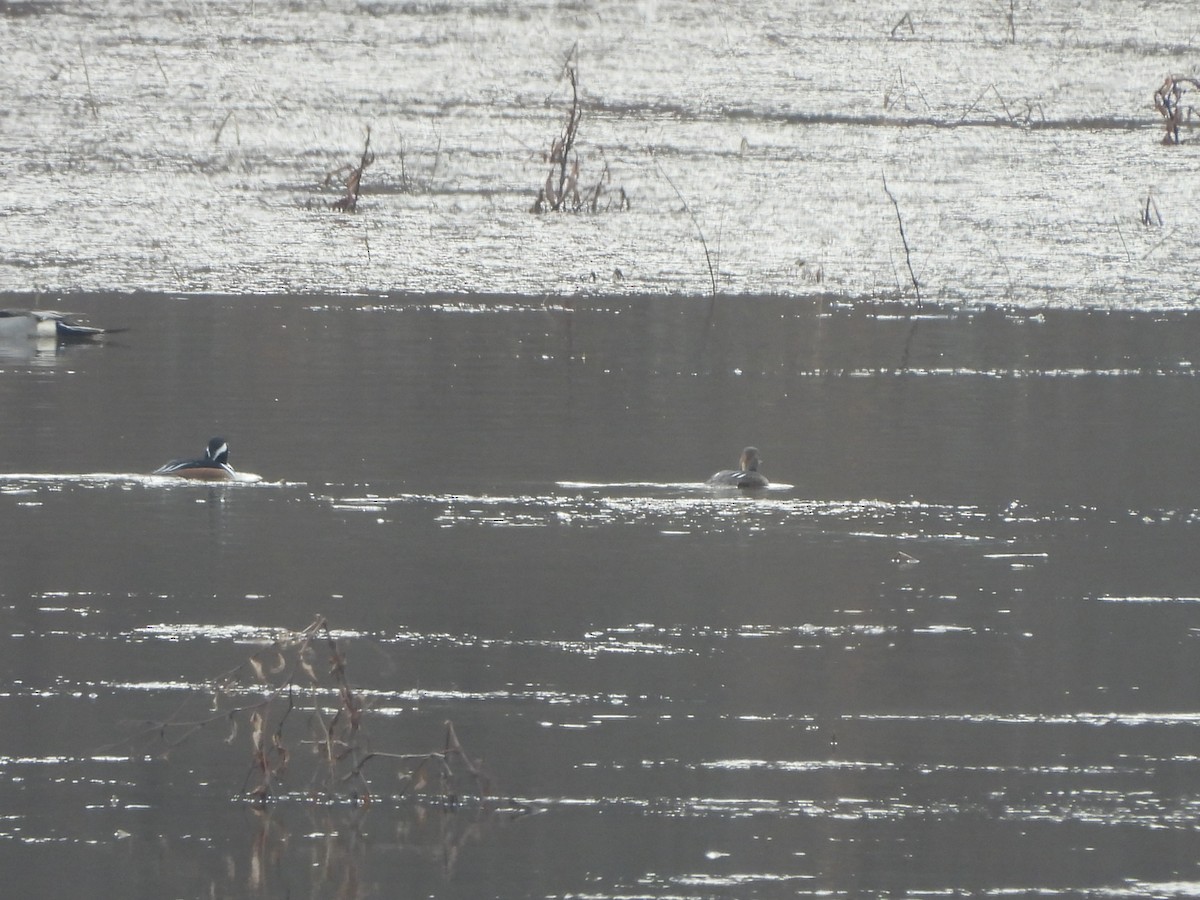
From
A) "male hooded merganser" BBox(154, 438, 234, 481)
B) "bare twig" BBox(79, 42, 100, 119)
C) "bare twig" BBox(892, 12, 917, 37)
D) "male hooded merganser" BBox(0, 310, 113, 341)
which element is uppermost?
"bare twig" BBox(892, 12, 917, 37)

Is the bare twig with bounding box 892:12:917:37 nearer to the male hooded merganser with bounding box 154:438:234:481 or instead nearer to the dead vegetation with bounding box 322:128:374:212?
the dead vegetation with bounding box 322:128:374:212

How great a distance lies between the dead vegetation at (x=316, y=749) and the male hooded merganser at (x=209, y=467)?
385cm

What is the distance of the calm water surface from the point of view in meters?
6.77

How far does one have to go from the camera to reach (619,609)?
9094 mm

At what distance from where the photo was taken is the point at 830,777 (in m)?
7.06

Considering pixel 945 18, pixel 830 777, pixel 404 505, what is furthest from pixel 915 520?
pixel 945 18

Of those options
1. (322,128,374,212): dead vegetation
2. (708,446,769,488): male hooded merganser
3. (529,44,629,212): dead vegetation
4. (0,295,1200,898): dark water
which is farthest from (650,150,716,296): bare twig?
(708,446,769,488): male hooded merganser

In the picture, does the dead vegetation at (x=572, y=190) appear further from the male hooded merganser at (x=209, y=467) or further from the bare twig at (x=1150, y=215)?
the male hooded merganser at (x=209, y=467)

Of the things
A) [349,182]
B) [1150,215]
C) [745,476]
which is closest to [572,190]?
[349,182]

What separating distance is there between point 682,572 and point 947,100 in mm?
17259

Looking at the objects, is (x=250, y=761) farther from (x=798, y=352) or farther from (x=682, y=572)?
(x=798, y=352)

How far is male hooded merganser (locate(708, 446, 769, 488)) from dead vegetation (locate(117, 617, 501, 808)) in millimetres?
4072

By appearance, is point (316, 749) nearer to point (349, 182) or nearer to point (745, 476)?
point (745, 476)

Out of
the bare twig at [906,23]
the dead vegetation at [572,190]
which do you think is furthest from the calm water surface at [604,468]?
the bare twig at [906,23]
